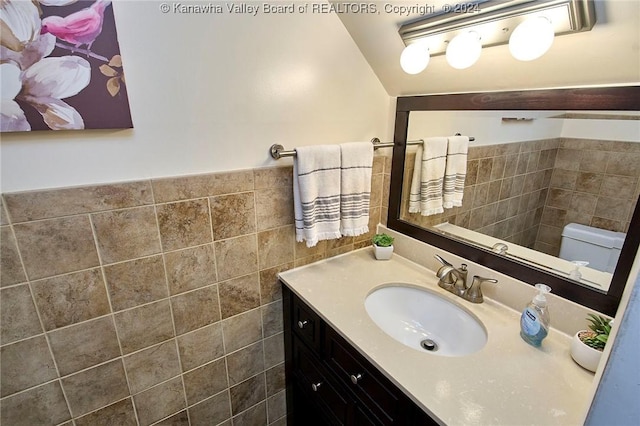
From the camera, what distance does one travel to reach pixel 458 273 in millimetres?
1208

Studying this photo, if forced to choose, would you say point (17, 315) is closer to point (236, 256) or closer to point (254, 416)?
point (236, 256)

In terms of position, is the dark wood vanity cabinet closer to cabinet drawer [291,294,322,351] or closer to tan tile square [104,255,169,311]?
cabinet drawer [291,294,322,351]

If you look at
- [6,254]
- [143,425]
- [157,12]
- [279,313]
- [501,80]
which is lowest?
[143,425]

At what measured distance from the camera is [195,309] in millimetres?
1160

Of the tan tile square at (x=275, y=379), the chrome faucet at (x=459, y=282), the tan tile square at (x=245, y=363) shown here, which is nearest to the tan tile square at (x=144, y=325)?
the tan tile square at (x=245, y=363)

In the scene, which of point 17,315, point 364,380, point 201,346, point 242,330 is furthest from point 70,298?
point 364,380

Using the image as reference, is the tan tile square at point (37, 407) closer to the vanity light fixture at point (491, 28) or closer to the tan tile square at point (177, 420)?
the tan tile square at point (177, 420)

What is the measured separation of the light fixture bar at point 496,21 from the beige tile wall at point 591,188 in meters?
0.35

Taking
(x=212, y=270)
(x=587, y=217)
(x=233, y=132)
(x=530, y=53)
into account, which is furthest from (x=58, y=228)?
(x=587, y=217)

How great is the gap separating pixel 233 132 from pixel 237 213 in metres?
0.30

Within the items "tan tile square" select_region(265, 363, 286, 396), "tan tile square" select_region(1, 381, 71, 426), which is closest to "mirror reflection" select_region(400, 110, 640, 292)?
"tan tile square" select_region(265, 363, 286, 396)

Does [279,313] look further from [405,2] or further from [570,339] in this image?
[405,2]

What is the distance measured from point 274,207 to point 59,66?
750 millimetres

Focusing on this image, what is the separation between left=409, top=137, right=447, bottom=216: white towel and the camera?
135 centimetres
